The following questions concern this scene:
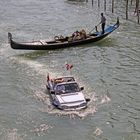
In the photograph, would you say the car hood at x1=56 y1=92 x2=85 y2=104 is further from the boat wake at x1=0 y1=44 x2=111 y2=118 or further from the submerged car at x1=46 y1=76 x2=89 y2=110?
the boat wake at x1=0 y1=44 x2=111 y2=118

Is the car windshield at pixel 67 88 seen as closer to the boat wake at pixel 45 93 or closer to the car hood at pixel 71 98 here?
the car hood at pixel 71 98

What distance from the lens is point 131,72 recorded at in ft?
99.2

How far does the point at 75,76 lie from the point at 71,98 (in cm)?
534

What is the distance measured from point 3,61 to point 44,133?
11.5 meters

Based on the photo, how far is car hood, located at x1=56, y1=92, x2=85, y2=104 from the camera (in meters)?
23.8

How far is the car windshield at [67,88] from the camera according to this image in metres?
→ 24.8

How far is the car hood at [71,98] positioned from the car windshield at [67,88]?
0.29 m

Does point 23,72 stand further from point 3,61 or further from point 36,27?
point 36,27

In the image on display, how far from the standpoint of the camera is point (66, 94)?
24.5m

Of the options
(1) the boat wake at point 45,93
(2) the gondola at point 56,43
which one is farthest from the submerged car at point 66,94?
(2) the gondola at point 56,43

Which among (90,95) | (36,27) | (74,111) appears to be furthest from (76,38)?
(74,111)

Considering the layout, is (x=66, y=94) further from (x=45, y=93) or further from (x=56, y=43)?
(x=56, y=43)

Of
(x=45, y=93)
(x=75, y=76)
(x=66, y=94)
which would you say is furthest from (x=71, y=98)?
(x=75, y=76)

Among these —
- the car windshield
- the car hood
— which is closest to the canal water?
the car hood
